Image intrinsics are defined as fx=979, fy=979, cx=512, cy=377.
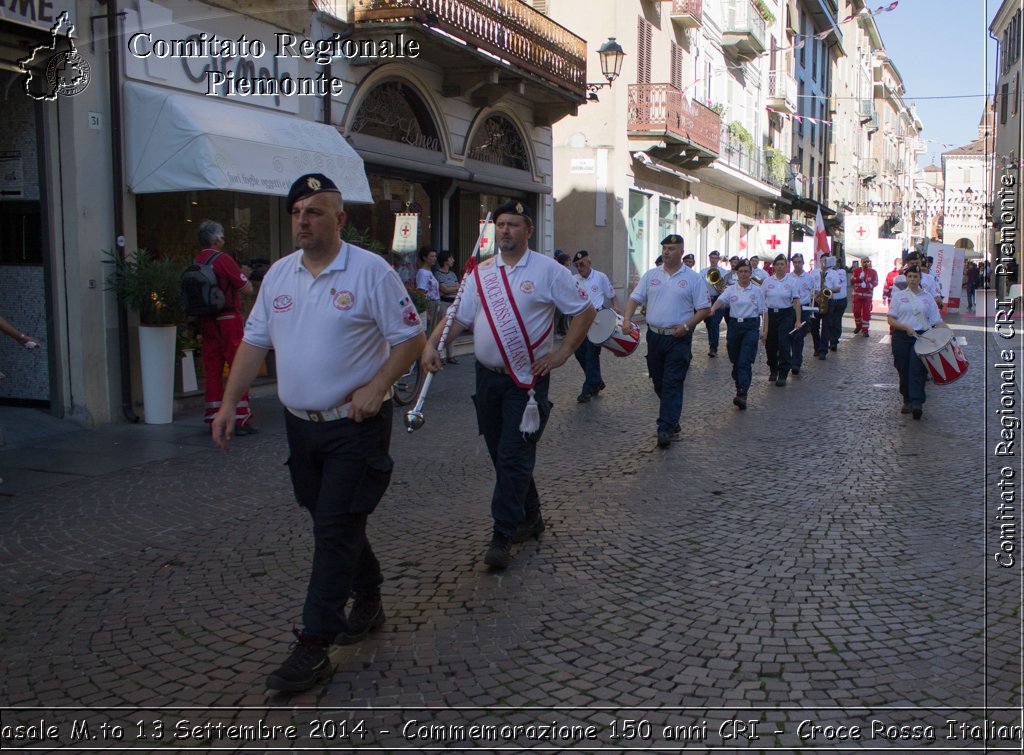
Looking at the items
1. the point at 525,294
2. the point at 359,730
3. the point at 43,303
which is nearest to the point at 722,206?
the point at 43,303

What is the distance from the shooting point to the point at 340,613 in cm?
380

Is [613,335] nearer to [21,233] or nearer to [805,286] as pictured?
[21,233]

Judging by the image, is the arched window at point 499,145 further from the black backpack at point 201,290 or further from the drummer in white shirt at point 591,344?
the black backpack at point 201,290

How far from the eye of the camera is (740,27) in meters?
33.2

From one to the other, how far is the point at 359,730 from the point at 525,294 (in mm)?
2595

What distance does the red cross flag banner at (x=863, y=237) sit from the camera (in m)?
36.4

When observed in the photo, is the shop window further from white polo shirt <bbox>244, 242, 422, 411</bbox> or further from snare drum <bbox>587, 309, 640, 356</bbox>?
white polo shirt <bbox>244, 242, 422, 411</bbox>

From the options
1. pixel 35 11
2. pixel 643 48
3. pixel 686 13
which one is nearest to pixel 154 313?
pixel 35 11

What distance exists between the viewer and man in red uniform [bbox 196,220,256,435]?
29.4 feet

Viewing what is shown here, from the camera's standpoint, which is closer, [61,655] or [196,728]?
[196,728]

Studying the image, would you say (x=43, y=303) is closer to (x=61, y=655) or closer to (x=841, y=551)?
(x=61, y=655)

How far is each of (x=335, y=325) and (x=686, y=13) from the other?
1048 inches

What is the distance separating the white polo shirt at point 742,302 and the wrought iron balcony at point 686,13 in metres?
18.2

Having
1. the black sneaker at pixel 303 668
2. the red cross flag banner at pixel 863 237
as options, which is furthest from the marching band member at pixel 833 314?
the red cross flag banner at pixel 863 237
